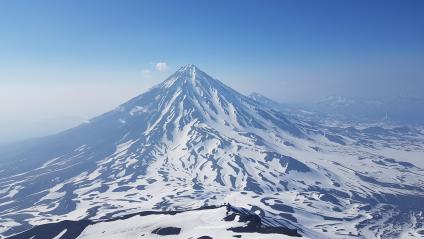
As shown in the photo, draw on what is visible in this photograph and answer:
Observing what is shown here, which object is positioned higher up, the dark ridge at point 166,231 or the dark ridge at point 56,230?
the dark ridge at point 166,231

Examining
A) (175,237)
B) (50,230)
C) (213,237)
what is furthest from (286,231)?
(50,230)

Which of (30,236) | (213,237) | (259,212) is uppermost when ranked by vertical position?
(213,237)

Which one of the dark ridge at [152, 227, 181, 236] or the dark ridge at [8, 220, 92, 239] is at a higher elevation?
the dark ridge at [152, 227, 181, 236]

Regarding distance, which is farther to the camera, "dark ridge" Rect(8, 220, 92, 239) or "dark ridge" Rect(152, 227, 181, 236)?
"dark ridge" Rect(8, 220, 92, 239)

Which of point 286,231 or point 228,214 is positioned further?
point 228,214

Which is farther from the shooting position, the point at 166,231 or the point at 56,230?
the point at 56,230

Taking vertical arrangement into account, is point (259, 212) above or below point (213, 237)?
below

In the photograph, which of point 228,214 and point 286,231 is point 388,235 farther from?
point 286,231

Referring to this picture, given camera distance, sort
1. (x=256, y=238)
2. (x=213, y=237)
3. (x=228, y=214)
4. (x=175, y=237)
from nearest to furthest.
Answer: (x=256, y=238)
(x=213, y=237)
(x=175, y=237)
(x=228, y=214)

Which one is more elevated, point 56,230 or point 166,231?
point 166,231

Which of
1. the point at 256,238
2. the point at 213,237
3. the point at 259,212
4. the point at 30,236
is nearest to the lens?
the point at 256,238

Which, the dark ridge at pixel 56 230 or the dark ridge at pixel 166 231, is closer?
the dark ridge at pixel 166 231
